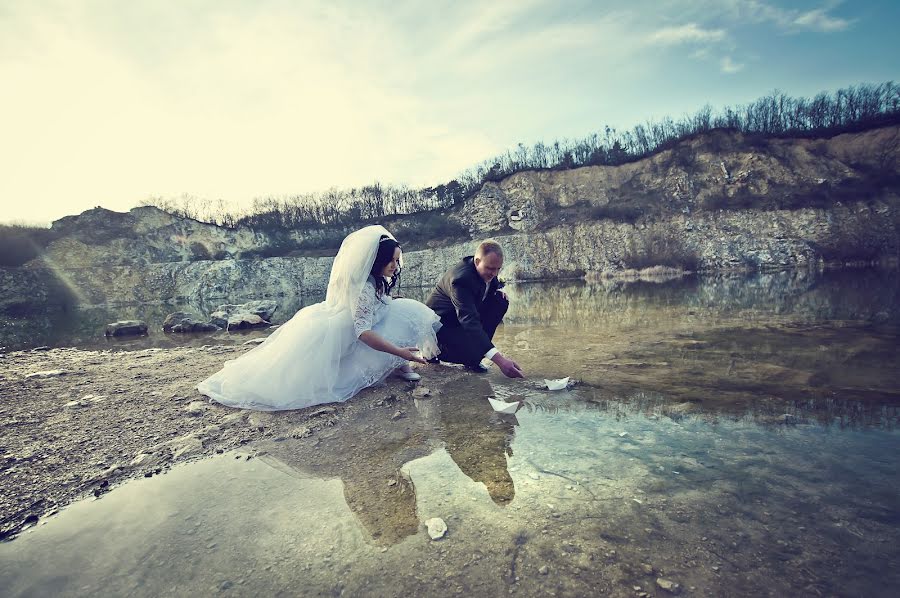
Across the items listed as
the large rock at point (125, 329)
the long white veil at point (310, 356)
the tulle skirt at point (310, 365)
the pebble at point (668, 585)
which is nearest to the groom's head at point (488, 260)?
the tulle skirt at point (310, 365)

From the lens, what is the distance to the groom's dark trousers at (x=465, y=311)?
4238 mm

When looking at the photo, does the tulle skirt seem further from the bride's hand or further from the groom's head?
the groom's head

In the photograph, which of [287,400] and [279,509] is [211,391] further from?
[279,509]

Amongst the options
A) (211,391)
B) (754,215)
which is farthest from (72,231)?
(754,215)

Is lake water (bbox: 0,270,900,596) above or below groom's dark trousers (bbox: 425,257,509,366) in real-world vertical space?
below

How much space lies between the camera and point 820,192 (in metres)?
33.8

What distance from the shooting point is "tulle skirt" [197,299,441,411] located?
3.75 meters

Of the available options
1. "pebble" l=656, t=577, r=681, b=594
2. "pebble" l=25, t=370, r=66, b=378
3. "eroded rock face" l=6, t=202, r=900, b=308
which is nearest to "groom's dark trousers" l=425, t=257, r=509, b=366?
"pebble" l=656, t=577, r=681, b=594

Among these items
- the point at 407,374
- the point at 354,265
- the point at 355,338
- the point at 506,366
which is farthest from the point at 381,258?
the point at 506,366

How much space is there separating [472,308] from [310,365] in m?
1.79

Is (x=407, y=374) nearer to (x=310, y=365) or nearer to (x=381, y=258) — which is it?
(x=310, y=365)

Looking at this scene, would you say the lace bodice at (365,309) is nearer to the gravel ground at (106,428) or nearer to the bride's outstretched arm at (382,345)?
the bride's outstretched arm at (382,345)

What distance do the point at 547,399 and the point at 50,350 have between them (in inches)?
442

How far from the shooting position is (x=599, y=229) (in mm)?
39906
